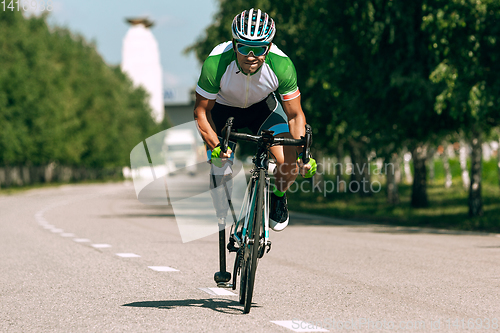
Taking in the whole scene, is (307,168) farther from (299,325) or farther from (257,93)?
(299,325)

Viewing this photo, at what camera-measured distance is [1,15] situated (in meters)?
53.8

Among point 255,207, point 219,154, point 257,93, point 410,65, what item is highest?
point 410,65

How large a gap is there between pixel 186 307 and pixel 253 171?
1298 millimetres

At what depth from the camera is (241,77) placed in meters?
5.97

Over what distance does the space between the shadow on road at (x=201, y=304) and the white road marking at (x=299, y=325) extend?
0.64m

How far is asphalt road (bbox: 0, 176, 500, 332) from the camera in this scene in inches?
217

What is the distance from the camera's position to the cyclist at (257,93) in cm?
571

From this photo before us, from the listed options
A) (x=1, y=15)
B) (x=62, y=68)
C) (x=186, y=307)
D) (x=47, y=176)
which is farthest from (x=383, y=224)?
(x=47, y=176)

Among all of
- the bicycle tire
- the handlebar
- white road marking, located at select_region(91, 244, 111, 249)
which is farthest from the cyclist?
white road marking, located at select_region(91, 244, 111, 249)

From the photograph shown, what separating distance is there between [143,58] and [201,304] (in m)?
135

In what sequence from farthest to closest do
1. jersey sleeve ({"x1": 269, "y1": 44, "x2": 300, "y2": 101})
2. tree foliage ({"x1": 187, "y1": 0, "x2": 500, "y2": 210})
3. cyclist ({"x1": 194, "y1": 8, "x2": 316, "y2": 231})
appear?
tree foliage ({"x1": 187, "y1": 0, "x2": 500, "y2": 210}) → jersey sleeve ({"x1": 269, "y1": 44, "x2": 300, "y2": 101}) → cyclist ({"x1": 194, "y1": 8, "x2": 316, "y2": 231})

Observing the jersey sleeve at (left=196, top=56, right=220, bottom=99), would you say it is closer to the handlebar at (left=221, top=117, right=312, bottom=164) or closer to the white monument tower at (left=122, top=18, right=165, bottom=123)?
the handlebar at (left=221, top=117, right=312, bottom=164)

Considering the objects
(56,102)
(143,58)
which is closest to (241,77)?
(56,102)

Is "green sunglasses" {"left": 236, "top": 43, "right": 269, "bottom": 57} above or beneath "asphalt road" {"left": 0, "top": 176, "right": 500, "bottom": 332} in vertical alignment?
above
